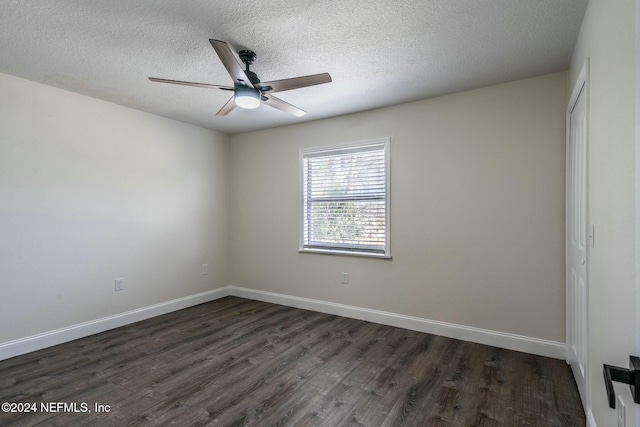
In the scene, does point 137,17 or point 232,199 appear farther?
point 232,199

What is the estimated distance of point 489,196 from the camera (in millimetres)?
3016

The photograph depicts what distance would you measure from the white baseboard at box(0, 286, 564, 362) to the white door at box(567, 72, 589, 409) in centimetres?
36

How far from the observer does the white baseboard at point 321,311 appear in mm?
2789

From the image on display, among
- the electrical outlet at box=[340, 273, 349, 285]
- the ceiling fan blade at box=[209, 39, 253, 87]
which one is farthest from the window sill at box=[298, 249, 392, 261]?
the ceiling fan blade at box=[209, 39, 253, 87]

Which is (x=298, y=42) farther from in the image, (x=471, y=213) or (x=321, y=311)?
(x=321, y=311)

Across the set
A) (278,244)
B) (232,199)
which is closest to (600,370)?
(278,244)

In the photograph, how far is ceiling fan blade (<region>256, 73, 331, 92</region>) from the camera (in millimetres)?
2133

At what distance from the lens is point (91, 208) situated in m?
3.33

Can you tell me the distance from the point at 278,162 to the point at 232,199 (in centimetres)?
104

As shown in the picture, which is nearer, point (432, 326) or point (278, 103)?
point (278, 103)

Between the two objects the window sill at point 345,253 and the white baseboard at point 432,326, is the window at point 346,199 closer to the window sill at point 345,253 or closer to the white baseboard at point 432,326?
the window sill at point 345,253

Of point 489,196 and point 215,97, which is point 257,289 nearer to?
point 215,97

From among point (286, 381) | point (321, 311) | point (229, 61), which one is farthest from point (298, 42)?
point (321, 311)

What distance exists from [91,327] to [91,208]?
4.12 feet
